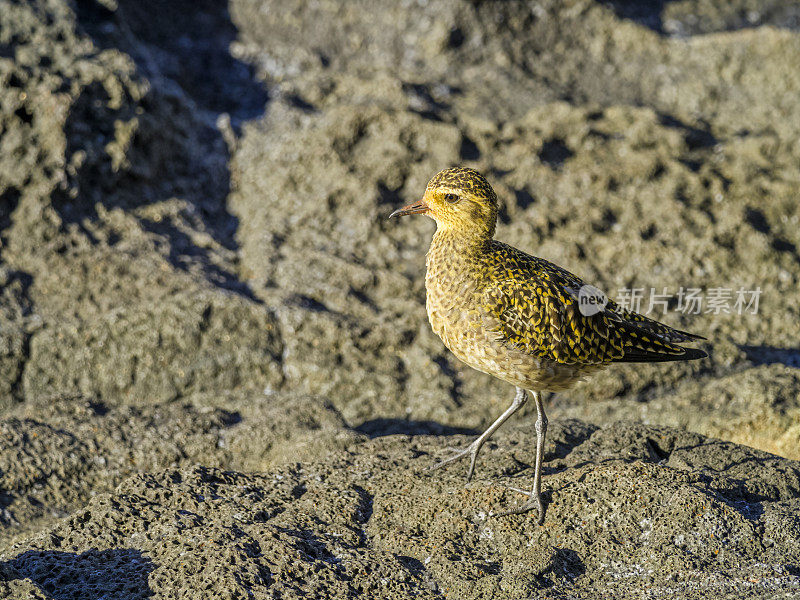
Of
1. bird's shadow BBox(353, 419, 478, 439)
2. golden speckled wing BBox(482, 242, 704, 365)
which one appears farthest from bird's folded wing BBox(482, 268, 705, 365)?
bird's shadow BBox(353, 419, 478, 439)

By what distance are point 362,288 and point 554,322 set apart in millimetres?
2789

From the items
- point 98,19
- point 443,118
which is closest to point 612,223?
point 443,118

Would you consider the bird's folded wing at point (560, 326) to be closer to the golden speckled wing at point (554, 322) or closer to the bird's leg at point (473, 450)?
the golden speckled wing at point (554, 322)

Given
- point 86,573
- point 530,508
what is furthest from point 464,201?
point 86,573

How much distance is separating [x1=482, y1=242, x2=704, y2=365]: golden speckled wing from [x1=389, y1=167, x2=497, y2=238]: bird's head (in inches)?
8.2

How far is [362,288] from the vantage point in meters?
7.18

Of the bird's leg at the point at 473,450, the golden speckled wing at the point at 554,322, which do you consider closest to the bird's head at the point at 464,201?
the golden speckled wing at the point at 554,322

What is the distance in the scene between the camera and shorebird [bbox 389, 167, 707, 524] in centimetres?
467

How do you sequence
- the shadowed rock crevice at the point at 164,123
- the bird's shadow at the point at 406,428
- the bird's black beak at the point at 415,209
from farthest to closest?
the shadowed rock crevice at the point at 164,123 < the bird's shadow at the point at 406,428 < the bird's black beak at the point at 415,209

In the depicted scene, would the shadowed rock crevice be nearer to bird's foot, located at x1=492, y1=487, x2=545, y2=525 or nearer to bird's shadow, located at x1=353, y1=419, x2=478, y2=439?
bird's shadow, located at x1=353, y1=419, x2=478, y2=439

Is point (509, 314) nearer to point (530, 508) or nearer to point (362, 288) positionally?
point (530, 508)

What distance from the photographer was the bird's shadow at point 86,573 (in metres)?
3.71

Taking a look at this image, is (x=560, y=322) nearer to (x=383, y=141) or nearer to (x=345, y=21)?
(x=383, y=141)

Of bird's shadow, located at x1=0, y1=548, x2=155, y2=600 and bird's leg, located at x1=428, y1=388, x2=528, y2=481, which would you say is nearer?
bird's shadow, located at x1=0, y1=548, x2=155, y2=600
